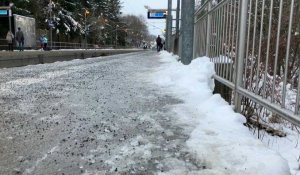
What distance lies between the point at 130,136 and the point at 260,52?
4.97ft

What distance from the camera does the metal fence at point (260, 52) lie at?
123 inches

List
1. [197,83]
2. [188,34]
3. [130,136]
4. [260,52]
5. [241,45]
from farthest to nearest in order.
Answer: [188,34] < [197,83] < [241,45] < [260,52] < [130,136]

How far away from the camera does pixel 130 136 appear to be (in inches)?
137

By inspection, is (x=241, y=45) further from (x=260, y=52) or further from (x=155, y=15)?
(x=155, y=15)

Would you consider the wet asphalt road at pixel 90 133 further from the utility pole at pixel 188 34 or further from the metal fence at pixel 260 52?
the utility pole at pixel 188 34

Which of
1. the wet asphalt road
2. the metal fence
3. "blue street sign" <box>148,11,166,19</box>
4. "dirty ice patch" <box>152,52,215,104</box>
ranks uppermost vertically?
"blue street sign" <box>148,11,166,19</box>

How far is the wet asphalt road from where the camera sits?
2.73 metres

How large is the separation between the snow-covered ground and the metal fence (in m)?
0.34

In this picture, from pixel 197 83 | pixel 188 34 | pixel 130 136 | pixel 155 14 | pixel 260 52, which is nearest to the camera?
pixel 130 136

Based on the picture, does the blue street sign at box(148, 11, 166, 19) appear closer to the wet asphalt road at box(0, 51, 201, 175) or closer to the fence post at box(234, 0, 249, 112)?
the wet asphalt road at box(0, 51, 201, 175)

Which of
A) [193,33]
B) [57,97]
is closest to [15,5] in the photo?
[193,33]

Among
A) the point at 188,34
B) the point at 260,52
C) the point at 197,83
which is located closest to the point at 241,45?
the point at 260,52

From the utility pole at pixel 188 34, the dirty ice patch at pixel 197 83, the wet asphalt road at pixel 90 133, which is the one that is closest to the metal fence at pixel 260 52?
the dirty ice patch at pixel 197 83

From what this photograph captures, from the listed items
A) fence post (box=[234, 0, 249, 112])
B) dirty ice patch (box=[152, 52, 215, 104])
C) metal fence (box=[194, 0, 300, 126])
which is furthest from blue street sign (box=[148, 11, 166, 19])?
fence post (box=[234, 0, 249, 112])
